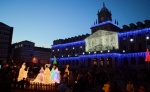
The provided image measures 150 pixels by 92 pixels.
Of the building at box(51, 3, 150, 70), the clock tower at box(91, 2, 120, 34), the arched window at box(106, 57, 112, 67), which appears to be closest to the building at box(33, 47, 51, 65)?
the building at box(51, 3, 150, 70)

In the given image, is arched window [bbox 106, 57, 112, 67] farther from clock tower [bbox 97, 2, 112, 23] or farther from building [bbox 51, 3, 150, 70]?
clock tower [bbox 97, 2, 112, 23]

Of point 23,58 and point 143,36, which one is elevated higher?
point 143,36

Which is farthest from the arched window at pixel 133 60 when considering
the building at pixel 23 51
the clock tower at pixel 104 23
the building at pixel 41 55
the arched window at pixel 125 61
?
the building at pixel 23 51

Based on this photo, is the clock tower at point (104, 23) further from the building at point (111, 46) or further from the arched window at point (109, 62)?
the arched window at point (109, 62)

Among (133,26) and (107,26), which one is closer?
(133,26)

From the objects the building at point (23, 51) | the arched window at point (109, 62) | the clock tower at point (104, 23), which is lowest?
the arched window at point (109, 62)

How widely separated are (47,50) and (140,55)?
3103 inches

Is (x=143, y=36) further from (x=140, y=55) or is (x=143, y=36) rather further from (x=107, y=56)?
(x=107, y=56)

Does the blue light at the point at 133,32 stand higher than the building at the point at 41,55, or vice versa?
the blue light at the point at 133,32

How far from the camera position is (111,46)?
5722 cm

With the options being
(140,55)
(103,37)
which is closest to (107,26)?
(103,37)

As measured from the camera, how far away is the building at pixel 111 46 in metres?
50.0

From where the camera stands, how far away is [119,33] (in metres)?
56.5

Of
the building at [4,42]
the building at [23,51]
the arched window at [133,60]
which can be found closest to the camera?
the arched window at [133,60]
